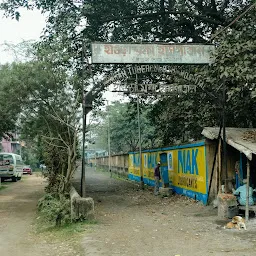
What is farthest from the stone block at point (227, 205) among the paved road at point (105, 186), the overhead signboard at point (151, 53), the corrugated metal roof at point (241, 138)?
the paved road at point (105, 186)

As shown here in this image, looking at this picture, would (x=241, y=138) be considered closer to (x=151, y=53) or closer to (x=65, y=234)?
(x=151, y=53)

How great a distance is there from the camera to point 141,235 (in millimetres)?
9102

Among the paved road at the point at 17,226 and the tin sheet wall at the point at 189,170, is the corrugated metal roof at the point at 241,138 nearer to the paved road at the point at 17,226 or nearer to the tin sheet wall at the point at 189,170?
the tin sheet wall at the point at 189,170

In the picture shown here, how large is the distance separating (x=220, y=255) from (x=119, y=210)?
23.0ft

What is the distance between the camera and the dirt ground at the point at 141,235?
302 inches

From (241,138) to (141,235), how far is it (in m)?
4.80

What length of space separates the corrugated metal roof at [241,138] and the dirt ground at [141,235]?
1.92m

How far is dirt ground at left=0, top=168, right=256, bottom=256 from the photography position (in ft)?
25.2

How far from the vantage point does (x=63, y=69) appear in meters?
15.2

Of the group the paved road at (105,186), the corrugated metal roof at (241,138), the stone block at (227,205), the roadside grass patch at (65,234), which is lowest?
the paved road at (105,186)

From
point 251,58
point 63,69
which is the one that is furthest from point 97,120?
point 251,58

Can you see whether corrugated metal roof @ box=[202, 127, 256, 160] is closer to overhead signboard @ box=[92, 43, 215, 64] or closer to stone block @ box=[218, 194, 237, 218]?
stone block @ box=[218, 194, 237, 218]

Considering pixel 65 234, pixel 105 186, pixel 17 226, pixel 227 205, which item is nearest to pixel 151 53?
pixel 227 205

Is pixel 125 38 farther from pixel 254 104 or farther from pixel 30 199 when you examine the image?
pixel 30 199
